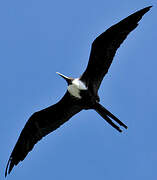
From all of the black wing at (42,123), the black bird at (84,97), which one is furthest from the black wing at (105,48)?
the black wing at (42,123)

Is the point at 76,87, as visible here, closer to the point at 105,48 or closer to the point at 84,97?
the point at 84,97

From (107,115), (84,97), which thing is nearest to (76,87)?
(84,97)

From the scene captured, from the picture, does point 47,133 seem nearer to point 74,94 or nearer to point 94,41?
point 74,94

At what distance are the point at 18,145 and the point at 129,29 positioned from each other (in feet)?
14.2

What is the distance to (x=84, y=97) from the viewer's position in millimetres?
13320

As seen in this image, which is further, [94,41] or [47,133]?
[47,133]

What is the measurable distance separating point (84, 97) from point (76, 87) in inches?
12.7

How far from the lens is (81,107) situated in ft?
45.4

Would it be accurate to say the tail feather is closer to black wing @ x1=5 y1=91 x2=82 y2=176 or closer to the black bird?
the black bird

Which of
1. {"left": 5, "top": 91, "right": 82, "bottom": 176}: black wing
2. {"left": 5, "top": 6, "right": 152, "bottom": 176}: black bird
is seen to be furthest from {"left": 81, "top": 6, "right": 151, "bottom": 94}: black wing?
{"left": 5, "top": 91, "right": 82, "bottom": 176}: black wing

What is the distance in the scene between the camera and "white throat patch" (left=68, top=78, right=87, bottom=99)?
13328 millimetres

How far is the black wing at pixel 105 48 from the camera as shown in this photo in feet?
42.2

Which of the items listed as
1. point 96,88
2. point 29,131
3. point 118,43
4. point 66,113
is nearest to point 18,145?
point 29,131

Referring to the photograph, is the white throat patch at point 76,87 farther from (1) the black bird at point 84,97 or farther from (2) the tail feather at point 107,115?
(2) the tail feather at point 107,115
